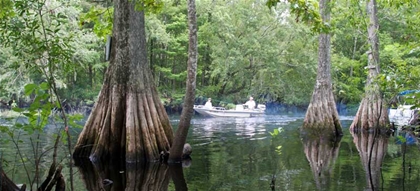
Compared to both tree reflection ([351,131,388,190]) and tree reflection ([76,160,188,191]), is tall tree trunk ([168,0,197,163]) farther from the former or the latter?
tree reflection ([351,131,388,190])

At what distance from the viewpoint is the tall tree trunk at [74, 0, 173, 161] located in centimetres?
1029

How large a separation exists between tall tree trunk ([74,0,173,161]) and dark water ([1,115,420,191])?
0.62 meters

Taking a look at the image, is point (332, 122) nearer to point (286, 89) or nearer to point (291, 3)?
point (291, 3)

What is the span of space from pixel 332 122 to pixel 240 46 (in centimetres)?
1790

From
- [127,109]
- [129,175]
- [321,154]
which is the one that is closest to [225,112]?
[321,154]

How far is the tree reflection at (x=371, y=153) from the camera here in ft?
24.4

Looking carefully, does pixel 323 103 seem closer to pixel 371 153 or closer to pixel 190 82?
pixel 190 82

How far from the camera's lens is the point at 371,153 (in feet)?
21.6

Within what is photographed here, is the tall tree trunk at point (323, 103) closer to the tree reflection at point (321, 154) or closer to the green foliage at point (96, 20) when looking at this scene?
the tree reflection at point (321, 154)

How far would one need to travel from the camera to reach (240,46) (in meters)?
34.3

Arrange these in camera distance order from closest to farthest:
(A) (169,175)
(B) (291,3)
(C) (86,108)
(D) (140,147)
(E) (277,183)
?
(B) (291,3), (E) (277,183), (A) (169,175), (D) (140,147), (C) (86,108)

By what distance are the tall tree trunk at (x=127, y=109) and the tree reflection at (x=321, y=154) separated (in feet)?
10.8

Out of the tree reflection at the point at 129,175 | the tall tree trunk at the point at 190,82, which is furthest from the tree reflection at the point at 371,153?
the tall tree trunk at the point at 190,82

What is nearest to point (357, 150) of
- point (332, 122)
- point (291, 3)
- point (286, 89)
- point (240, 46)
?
point (332, 122)
